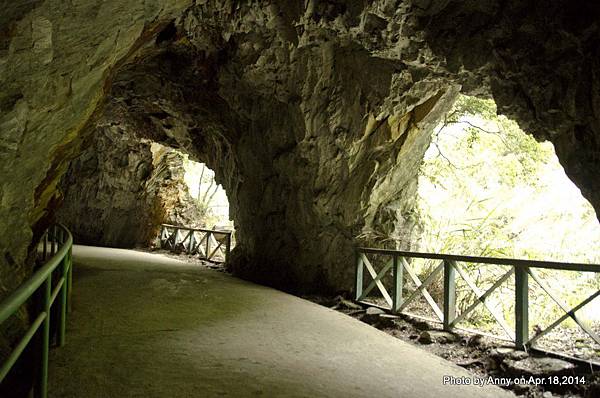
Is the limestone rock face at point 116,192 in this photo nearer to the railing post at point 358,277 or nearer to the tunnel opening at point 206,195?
the tunnel opening at point 206,195

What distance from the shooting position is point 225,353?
3652 millimetres

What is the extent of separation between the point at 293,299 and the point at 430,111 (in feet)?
12.5

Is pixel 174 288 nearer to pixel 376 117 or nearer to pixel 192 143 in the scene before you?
pixel 376 117

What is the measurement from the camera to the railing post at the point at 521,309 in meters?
4.30

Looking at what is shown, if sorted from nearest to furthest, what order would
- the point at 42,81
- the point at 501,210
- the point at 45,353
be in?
the point at 45,353 < the point at 42,81 < the point at 501,210

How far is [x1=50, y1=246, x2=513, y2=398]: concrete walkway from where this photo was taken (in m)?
2.92

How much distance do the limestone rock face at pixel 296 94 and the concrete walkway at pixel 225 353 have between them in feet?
3.64

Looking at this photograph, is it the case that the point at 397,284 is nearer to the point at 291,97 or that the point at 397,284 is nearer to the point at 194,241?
the point at 291,97

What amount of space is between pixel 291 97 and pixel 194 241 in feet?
26.1

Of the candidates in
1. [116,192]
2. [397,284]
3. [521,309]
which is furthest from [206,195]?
[521,309]

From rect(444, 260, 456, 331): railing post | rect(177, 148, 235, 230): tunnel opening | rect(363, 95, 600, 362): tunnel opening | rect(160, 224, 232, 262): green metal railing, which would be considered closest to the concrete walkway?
rect(444, 260, 456, 331): railing post

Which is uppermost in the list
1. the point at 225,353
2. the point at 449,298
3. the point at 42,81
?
the point at 42,81

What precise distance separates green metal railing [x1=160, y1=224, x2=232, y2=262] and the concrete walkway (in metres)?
6.66

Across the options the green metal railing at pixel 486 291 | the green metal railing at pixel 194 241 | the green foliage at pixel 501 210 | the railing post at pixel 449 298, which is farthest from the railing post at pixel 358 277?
the green metal railing at pixel 194 241
